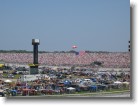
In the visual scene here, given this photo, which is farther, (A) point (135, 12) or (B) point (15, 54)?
(B) point (15, 54)

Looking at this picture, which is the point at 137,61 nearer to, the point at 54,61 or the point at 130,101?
the point at 130,101

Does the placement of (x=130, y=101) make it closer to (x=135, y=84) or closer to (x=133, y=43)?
(x=135, y=84)

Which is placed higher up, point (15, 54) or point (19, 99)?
point (15, 54)

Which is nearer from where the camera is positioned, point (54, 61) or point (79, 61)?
point (79, 61)

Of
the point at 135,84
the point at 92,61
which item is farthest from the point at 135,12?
the point at 92,61

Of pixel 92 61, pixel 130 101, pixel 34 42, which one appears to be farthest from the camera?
pixel 92 61

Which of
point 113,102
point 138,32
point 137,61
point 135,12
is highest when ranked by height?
point 135,12

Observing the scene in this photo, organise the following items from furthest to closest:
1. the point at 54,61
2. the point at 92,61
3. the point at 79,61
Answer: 1. the point at 54,61
2. the point at 79,61
3. the point at 92,61

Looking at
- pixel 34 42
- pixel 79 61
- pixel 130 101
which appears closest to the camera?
pixel 130 101

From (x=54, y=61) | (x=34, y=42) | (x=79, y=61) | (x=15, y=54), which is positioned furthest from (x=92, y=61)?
(x=15, y=54)
